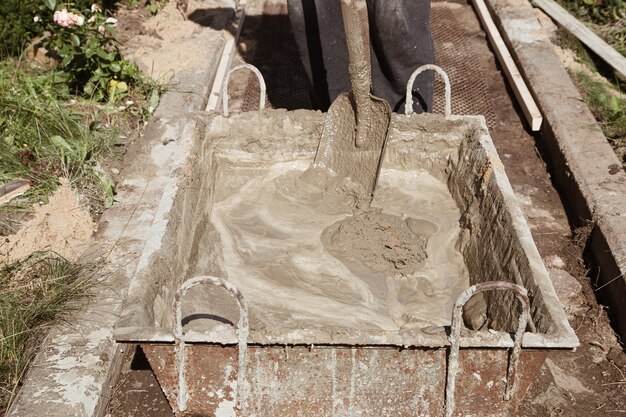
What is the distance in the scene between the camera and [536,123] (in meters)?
5.03

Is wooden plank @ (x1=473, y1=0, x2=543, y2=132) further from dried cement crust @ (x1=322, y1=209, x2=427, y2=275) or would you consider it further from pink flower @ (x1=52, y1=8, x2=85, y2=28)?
pink flower @ (x1=52, y1=8, x2=85, y2=28)

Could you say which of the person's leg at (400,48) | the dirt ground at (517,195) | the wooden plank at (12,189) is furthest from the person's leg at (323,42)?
the wooden plank at (12,189)

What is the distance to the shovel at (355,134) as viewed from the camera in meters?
3.87

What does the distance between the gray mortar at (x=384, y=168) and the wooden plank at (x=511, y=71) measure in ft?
4.21

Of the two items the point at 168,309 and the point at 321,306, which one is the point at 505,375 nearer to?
the point at 321,306

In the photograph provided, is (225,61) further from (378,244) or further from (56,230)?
(378,244)

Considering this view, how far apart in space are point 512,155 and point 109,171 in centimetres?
242

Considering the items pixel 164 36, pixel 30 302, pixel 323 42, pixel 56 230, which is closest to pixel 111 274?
pixel 30 302

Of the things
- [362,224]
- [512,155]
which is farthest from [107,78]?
[512,155]

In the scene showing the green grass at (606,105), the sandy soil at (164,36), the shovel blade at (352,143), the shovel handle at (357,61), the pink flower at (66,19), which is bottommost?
the sandy soil at (164,36)

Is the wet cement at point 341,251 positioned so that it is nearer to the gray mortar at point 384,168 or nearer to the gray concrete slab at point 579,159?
the gray mortar at point 384,168

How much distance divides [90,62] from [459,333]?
→ 3.40 metres

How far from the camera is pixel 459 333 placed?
2459 millimetres

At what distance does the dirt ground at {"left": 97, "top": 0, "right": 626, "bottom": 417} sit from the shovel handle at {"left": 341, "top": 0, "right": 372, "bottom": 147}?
116 centimetres
